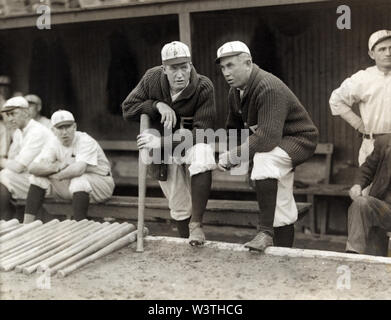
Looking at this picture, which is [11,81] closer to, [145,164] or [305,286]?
[145,164]

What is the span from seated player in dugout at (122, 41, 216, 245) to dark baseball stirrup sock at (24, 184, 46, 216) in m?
1.80

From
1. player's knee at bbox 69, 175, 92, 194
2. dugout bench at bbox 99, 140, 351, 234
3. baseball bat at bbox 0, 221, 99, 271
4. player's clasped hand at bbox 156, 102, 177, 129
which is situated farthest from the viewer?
dugout bench at bbox 99, 140, 351, 234

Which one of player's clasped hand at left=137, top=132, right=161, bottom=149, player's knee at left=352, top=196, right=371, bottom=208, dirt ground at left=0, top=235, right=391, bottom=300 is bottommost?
dirt ground at left=0, top=235, right=391, bottom=300

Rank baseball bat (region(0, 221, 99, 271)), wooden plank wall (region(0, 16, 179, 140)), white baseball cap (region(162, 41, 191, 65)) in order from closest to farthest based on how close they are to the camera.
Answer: baseball bat (region(0, 221, 99, 271)), white baseball cap (region(162, 41, 191, 65)), wooden plank wall (region(0, 16, 179, 140))

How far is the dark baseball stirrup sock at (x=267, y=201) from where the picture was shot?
3.70 m

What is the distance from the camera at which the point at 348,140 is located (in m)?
6.23

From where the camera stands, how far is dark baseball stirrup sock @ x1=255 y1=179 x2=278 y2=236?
3.70 m

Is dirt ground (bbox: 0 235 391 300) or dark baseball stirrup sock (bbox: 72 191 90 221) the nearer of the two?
dirt ground (bbox: 0 235 391 300)

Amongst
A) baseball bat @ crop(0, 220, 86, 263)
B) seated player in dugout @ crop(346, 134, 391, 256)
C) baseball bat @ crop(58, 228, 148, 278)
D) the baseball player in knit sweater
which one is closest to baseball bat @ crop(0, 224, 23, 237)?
baseball bat @ crop(0, 220, 86, 263)

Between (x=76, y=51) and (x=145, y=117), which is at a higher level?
(x=76, y=51)

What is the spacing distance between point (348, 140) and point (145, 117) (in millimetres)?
2937

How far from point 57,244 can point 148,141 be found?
38.9 inches

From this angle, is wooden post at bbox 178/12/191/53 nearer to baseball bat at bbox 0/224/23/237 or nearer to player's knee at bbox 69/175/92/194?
player's knee at bbox 69/175/92/194

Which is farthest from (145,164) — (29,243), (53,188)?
(53,188)
